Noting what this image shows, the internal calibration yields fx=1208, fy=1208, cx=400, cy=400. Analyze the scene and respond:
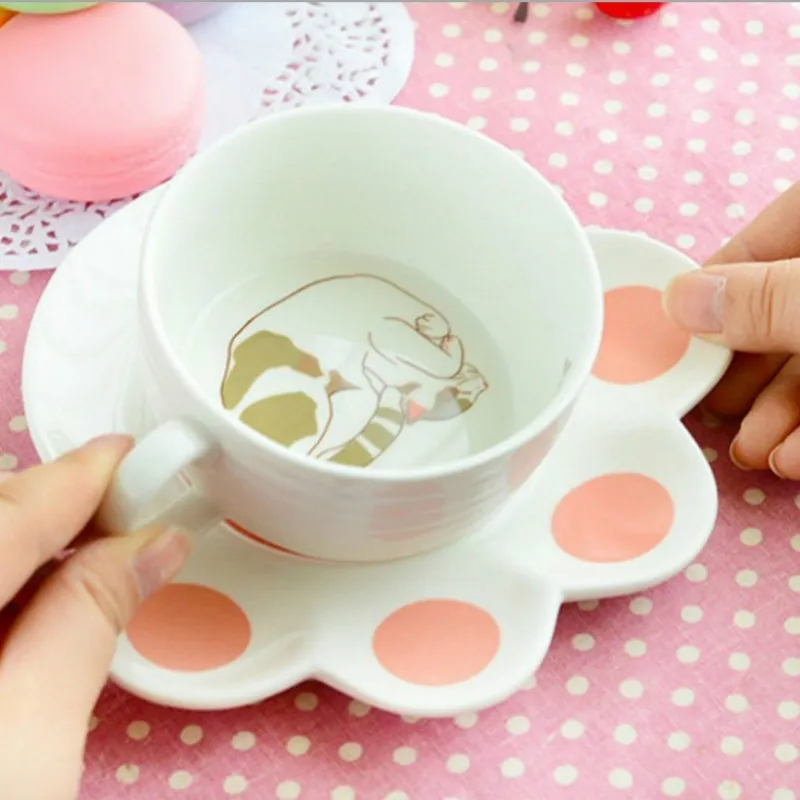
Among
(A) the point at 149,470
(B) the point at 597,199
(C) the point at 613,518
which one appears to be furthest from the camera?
(B) the point at 597,199

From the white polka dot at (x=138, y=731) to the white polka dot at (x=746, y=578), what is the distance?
260 mm

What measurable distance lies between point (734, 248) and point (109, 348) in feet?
0.98

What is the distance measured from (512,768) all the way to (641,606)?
92 mm

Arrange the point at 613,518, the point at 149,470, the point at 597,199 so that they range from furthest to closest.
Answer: the point at 597,199 < the point at 613,518 < the point at 149,470

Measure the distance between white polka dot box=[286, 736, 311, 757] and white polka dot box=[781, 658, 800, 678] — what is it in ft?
0.67

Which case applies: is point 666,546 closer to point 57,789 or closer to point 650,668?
point 650,668

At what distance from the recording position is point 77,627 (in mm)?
417

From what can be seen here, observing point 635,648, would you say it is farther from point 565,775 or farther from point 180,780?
point 180,780

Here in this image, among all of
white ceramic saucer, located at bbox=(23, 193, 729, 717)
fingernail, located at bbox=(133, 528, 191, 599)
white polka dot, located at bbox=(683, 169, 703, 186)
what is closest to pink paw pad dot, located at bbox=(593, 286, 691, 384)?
white ceramic saucer, located at bbox=(23, 193, 729, 717)

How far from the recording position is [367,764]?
18.9 inches

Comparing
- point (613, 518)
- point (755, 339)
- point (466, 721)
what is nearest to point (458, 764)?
point (466, 721)

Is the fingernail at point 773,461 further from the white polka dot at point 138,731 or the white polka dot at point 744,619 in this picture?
the white polka dot at point 138,731

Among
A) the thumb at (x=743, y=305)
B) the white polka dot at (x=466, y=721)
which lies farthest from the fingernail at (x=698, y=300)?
the white polka dot at (x=466, y=721)

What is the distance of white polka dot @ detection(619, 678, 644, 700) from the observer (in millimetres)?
500
